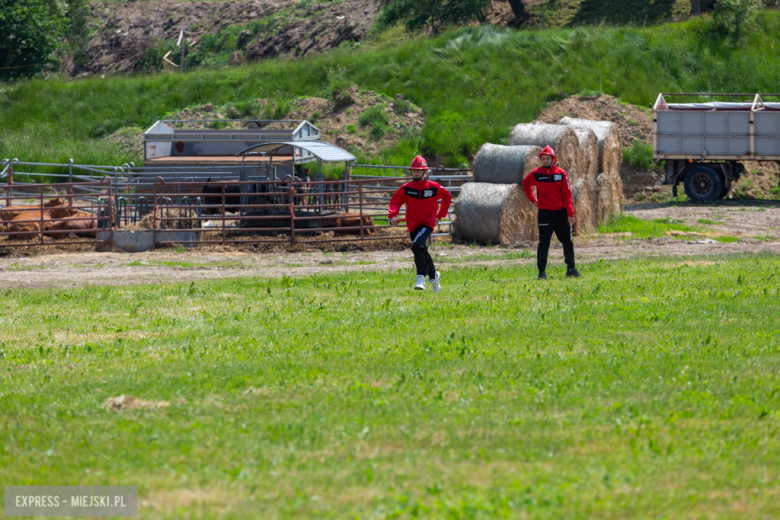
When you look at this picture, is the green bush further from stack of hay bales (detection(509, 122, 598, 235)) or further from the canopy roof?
the canopy roof

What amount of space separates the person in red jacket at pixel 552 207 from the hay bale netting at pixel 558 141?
5.72 meters

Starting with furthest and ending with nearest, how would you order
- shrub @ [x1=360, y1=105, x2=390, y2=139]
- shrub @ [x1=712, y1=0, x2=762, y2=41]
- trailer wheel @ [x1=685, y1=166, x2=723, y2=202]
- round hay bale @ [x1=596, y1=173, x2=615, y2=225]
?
1. shrub @ [x1=712, y1=0, x2=762, y2=41]
2. shrub @ [x1=360, y1=105, x2=390, y2=139]
3. trailer wheel @ [x1=685, y1=166, x2=723, y2=202]
4. round hay bale @ [x1=596, y1=173, x2=615, y2=225]

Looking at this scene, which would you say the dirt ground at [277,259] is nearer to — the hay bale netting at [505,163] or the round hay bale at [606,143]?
the hay bale netting at [505,163]

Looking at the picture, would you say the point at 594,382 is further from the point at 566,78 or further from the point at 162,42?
the point at 162,42

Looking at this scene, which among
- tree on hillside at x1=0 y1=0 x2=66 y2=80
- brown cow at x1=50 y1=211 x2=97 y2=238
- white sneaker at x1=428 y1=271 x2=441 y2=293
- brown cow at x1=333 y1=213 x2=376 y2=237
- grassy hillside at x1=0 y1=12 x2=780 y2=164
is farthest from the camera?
tree on hillside at x1=0 y1=0 x2=66 y2=80

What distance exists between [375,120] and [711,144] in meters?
12.7

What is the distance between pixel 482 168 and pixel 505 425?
13142mm

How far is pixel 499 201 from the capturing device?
57.1ft

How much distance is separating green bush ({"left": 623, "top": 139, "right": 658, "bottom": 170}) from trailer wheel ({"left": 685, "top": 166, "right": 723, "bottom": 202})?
3475 mm

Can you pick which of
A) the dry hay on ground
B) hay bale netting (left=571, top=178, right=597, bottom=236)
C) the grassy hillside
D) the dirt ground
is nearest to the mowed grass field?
the dry hay on ground

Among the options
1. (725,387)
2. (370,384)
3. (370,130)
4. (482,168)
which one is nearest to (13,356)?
(370,384)

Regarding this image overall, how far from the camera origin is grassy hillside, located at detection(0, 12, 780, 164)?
32.8 meters

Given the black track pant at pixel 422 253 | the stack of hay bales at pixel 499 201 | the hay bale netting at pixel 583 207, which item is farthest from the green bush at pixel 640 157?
the black track pant at pixel 422 253

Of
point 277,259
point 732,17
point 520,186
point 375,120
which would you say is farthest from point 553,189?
point 732,17
